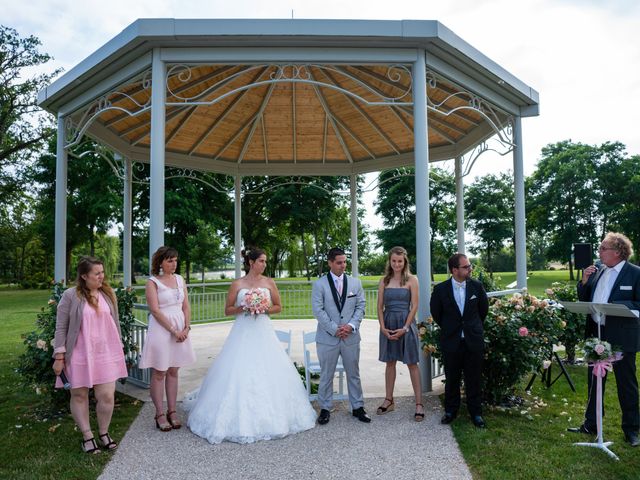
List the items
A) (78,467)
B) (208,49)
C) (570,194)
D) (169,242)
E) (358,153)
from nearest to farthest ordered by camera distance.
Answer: (78,467) → (208,49) → (358,153) → (169,242) → (570,194)

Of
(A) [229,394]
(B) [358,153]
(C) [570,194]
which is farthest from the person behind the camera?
(C) [570,194]

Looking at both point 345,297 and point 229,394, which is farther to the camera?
point 345,297

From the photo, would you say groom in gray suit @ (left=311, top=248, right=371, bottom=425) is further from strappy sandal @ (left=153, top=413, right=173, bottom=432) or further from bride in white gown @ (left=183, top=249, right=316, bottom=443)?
strappy sandal @ (left=153, top=413, right=173, bottom=432)

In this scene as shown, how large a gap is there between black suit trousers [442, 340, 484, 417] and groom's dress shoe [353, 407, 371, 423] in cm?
91

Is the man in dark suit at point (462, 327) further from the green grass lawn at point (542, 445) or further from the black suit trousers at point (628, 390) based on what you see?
the black suit trousers at point (628, 390)

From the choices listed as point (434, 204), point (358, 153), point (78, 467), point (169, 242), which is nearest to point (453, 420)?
point (78, 467)

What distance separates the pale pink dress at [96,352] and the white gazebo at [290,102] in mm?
1458

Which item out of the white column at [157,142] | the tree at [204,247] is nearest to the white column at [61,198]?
the white column at [157,142]

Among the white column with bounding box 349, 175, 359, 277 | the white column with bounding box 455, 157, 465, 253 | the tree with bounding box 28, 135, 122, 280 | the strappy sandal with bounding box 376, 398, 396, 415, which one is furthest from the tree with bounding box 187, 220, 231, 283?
the strappy sandal with bounding box 376, 398, 396, 415

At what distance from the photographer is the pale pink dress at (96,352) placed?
4352 millimetres

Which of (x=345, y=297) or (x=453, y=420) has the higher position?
Answer: (x=345, y=297)

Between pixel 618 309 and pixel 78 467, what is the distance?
5.15 m

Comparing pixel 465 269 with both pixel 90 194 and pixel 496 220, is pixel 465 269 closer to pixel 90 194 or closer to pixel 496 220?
pixel 90 194

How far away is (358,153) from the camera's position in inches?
479
